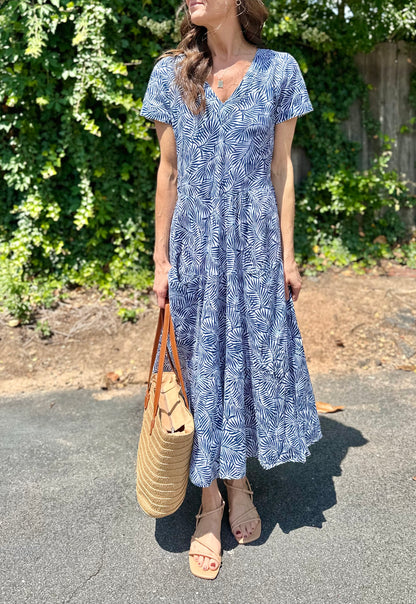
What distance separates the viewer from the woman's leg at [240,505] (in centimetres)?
242

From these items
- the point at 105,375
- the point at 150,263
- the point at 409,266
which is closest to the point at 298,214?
the point at 409,266

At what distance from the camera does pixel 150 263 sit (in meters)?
5.36

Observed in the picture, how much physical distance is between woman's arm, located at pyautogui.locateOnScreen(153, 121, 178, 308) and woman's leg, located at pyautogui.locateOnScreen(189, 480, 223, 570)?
87 centimetres

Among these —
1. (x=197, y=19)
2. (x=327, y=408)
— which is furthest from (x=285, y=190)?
(x=327, y=408)

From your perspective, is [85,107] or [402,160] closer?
[85,107]

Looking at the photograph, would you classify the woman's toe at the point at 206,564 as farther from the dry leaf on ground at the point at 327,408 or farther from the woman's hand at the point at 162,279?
the dry leaf on ground at the point at 327,408

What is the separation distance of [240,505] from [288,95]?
5.77 ft

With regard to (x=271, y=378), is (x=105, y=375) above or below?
below

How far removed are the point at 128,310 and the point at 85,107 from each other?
1809mm

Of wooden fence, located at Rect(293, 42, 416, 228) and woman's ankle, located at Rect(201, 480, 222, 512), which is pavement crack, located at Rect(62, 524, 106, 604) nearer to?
woman's ankle, located at Rect(201, 480, 222, 512)

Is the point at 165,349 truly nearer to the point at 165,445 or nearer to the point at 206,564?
the point at 165,445

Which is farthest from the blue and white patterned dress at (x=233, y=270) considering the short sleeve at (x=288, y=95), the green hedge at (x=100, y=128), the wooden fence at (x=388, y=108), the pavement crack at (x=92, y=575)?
the wooden fence at (x=388, y=108)

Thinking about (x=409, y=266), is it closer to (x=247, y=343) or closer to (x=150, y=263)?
(x=150, y=263)

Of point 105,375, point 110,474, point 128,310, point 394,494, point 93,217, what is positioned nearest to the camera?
point 394,494
